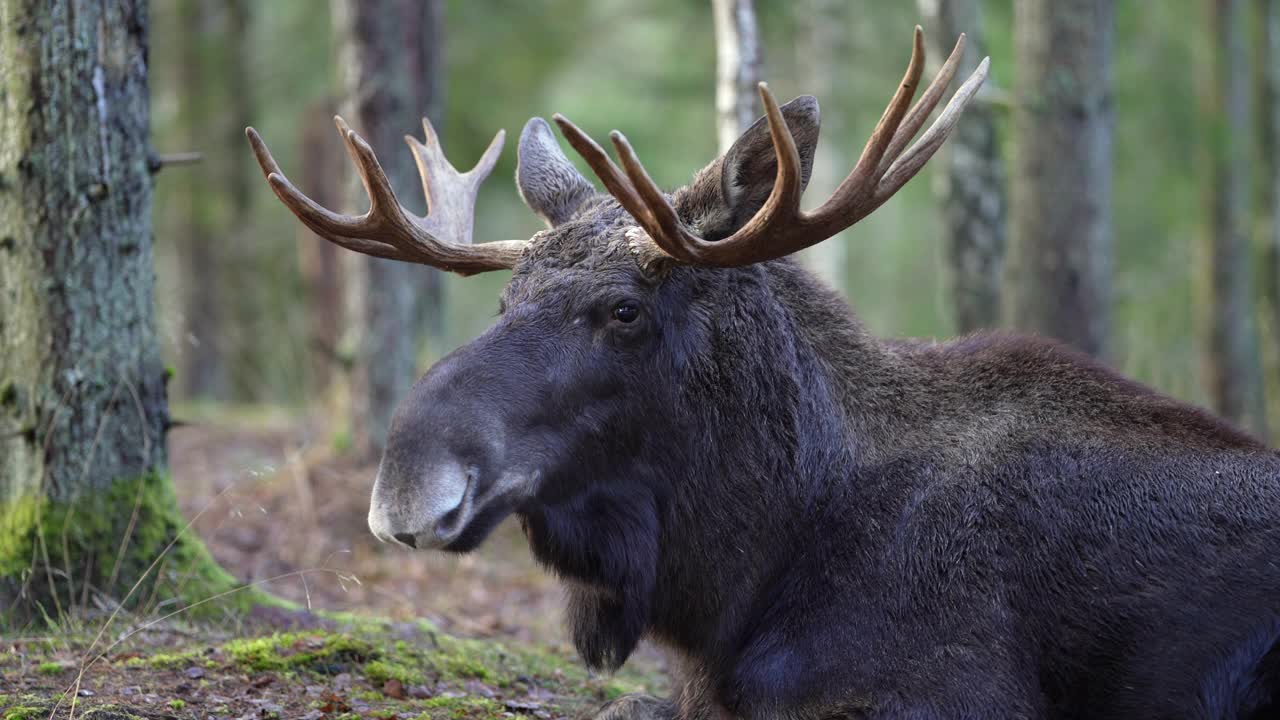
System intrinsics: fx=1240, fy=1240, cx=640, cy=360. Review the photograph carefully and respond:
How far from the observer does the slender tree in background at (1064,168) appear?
8.69 m

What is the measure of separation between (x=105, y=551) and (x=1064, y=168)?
21.8 feet

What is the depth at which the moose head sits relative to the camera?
3.98 m

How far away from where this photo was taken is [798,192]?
13.7 ft

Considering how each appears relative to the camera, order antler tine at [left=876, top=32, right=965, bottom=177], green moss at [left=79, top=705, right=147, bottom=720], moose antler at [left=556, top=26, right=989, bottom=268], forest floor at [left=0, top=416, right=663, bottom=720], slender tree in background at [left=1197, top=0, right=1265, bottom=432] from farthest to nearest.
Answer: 1. slender tree in background at [left=1197, top=0, right=1265, bottom=432]
2. forest floor at [left=0, top=416, right=663, bottom=720]
3. antler tine at [left=876, top=32, right=965, bottom=177]
4. moose antler at [left=556, top=26, right=989, bottom=268]
5. green moss at [left=79, top=705, right=147, bottom=720]

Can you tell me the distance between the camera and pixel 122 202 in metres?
5.34

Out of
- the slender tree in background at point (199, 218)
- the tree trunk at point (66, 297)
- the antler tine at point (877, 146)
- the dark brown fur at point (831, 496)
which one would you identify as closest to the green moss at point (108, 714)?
the dark brown fur at point (831, 496)

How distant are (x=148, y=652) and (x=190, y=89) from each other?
14.9 meters

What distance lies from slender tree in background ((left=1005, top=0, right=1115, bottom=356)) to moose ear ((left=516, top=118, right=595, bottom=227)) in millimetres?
4636

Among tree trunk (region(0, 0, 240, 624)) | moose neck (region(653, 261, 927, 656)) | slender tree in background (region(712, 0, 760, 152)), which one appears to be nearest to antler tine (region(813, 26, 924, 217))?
moose neck (region(653, 261, 927, 656))

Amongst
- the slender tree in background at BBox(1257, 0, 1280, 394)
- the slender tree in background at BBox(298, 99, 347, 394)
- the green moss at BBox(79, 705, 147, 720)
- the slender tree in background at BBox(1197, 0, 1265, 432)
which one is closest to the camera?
the green moss at BBox(79, 705, 147, 720)

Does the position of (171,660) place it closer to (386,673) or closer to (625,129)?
(386,673)

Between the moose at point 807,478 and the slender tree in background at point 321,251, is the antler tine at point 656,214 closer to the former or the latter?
the moose at point 807,478

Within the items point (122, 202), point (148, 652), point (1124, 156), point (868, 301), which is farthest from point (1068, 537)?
point (868, 301)

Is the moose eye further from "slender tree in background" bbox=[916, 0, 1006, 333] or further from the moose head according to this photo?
"slender tree in background" bbox=[916, 0, 1006, 333]
